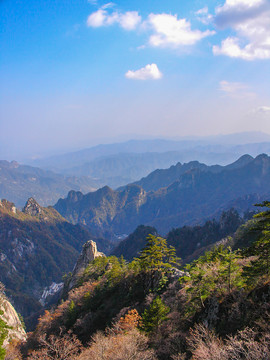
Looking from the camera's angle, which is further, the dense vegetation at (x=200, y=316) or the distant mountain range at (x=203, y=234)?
the distant mountain range at (x=203, y=234)

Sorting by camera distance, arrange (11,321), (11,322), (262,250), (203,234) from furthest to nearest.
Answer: (203,234)
(11,321)
(11,322)
(262,250)

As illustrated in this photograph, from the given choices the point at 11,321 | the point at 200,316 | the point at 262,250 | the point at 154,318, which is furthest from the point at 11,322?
the point at 262,250

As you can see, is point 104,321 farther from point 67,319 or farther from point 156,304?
point 156,304

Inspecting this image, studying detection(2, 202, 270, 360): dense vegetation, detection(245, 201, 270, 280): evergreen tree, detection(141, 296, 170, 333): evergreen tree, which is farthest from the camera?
detection(141, 296, 170, 333): evergreen tree

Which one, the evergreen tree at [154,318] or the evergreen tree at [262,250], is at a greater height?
the evergreen tree at [262,250]

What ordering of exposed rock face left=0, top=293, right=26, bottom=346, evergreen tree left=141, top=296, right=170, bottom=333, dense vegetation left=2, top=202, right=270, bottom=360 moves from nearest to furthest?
dense vegetation left=2, top=202, right=270, bottom=360, evergreen tree left=141, top=296, right=170, bottom=333, exposed rock face left=0, top=293, right=26, bottom=346

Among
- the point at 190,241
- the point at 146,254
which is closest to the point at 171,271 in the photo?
the point at 146,254

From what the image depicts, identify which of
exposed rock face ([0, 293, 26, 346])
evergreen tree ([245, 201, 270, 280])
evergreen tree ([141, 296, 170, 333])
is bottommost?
exposed rock face ([0, 293, 26, 346])

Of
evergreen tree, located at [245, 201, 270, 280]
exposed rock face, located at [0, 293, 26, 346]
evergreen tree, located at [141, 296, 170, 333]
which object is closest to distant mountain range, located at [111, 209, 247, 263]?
exposed rock face, located at [0, 293, 26, 346]

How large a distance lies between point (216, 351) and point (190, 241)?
139 m

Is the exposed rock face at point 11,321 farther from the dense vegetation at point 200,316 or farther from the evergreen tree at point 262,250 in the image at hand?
the evergreen tree at point 262,250

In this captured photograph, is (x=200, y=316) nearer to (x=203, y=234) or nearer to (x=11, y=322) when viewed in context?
(x=11, y=322)

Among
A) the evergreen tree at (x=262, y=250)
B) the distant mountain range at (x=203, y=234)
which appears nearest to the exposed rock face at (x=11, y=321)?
the evergreen tree at (x=262, y=250)

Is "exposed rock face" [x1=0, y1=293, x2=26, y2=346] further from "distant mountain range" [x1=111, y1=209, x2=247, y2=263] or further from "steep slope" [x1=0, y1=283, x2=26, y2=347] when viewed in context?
"distant mountain range" [x1=111, y1=209, x2=247, y2=263]
